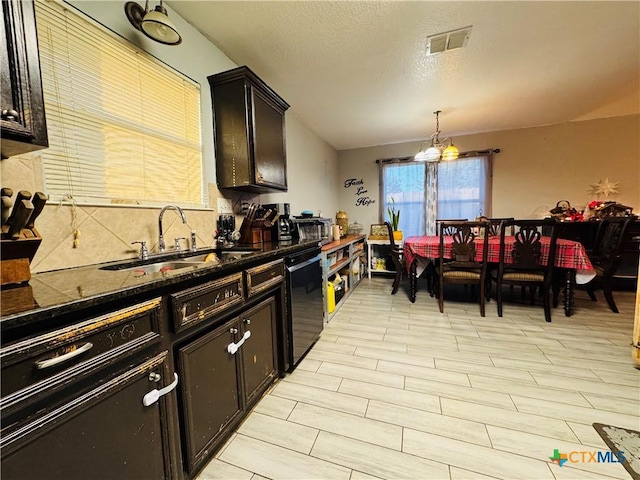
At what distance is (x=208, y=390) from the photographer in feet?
3.63

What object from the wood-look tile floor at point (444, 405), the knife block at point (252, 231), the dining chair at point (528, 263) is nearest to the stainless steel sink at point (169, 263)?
the knife block at point (252, 231)

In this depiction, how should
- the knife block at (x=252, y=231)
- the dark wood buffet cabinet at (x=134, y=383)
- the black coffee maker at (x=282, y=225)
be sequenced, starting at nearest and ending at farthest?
1. the dark wood buffet cabinet at (x=134, y=383)
2. the knife block at (x=252, y=231)
3. the black coffee maker at (x=282, y=225)

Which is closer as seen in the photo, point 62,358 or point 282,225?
point 62,358

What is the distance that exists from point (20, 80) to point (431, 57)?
2678 millimetres

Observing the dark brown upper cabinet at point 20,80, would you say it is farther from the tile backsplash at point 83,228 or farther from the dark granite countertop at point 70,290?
the dark granite countertop at point 70,290

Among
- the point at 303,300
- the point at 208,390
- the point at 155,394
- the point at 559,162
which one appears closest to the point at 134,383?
the point at 155,394

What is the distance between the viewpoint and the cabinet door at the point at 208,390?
101 centimetres

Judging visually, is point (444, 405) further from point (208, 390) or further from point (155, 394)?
point (155, 394)

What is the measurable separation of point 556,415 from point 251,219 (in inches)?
88.3

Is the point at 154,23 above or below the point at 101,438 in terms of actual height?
above

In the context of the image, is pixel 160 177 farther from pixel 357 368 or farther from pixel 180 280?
pixel 357 368

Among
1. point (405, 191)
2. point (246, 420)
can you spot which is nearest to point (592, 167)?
point (405, 191)

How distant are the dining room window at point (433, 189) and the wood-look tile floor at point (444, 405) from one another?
8.02 ft

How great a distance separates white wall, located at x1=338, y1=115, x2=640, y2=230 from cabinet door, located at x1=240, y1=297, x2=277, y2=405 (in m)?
4.33
